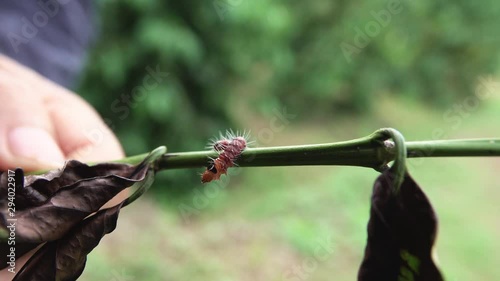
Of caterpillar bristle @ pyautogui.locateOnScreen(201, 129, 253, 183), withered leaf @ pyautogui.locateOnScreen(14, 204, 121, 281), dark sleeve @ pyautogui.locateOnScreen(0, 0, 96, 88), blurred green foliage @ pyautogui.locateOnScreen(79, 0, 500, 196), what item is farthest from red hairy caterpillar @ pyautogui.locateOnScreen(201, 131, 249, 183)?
blurred green foliage @ pyautogui.locateOnScreen(79, 0, 500, 196)

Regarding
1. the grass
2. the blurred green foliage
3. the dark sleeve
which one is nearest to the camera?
the dark sleeve

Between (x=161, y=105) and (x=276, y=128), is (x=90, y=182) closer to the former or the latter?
(x=161, y=105)

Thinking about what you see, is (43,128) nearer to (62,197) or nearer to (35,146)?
(35,146)

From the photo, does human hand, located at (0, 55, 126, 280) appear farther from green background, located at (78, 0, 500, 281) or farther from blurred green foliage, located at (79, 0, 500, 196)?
blurred green foliage, located at (79, 0, 500, 196)

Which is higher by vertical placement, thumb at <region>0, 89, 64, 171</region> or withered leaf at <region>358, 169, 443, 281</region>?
thumb at <region>0, 89, 64, 171</region>

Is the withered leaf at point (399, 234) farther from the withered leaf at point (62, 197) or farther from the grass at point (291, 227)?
the grass at point (291, 227)

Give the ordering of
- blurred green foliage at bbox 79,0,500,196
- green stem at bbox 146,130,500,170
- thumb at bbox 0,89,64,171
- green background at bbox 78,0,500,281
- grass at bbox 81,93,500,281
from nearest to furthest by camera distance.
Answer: green stem at bbox 146,130,500,170 → thumb at bbox 0,89,64,171 → grass at bbox 81,93,500,281 → green background at bbox 78,0,500,281 → blurred green foliage at bbox 79,0,500,196

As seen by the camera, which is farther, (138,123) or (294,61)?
(294,61)

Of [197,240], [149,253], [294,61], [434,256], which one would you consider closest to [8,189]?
[434,256]
